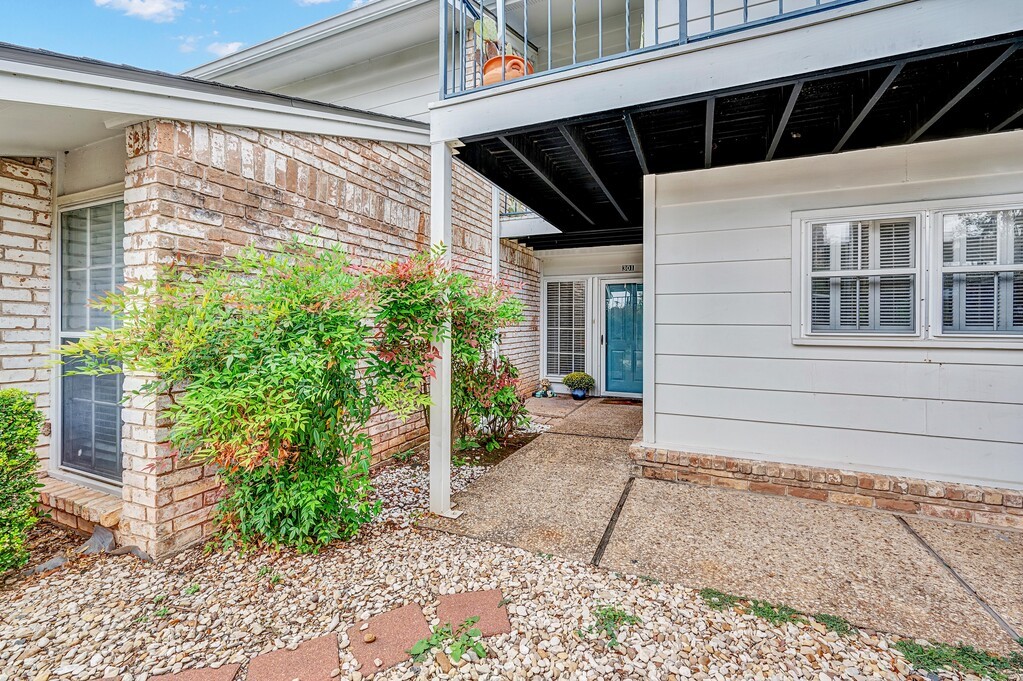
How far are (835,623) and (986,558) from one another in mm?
1399

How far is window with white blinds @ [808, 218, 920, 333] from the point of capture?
323 centimetres

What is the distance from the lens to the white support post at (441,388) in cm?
306

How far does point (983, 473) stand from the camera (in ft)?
10.0

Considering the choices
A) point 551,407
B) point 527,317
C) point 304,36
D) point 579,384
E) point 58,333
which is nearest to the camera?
point 58,333

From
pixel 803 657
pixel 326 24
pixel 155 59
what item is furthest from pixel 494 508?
pixel 155 59

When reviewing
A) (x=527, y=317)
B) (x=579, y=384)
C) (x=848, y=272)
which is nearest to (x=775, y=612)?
(x=848, y=272)

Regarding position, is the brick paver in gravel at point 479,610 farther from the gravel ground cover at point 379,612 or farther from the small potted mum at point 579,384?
the small potted mum at point 579,384

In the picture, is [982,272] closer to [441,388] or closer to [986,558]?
[986,558]

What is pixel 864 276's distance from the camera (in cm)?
331

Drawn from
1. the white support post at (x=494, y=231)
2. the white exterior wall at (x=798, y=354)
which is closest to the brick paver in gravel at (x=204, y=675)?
the white exterior wall at (x=798, y=354)

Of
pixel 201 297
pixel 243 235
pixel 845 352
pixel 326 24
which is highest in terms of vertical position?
pixel 326 24

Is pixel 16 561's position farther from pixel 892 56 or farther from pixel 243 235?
pixel 892 56

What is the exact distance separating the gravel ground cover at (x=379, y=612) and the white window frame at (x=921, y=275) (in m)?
2.17

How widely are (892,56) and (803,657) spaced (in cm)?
278
